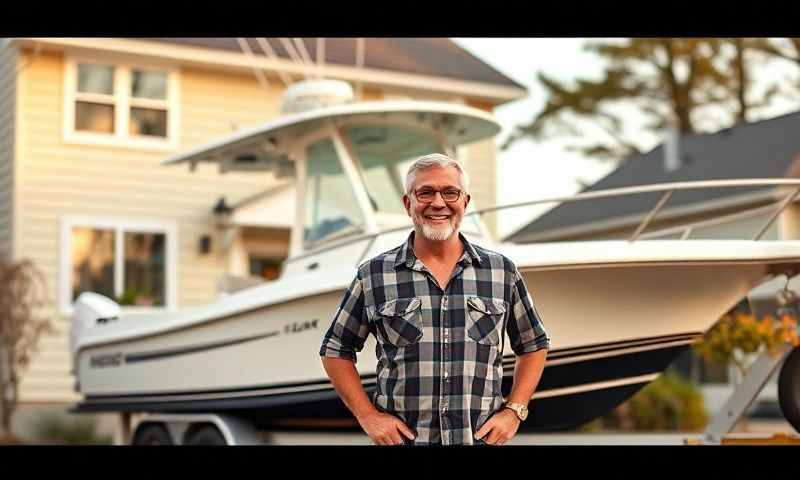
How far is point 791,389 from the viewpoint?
6.20 metres

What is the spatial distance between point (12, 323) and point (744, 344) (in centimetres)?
867

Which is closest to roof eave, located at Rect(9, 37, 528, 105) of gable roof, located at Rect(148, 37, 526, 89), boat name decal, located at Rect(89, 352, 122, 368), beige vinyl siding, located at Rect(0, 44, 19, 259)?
gable roof, located at Rect(148, 37, 526, 89)

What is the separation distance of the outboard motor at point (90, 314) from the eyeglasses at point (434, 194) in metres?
6.06

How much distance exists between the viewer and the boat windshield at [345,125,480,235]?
7.93 m

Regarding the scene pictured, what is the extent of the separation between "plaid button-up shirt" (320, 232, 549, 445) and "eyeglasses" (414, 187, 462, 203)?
160 millimetres

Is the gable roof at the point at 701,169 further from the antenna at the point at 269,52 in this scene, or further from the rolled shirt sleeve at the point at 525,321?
the rolled shirt sleeve at the point at 525,321

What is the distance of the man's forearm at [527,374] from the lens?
140 inches

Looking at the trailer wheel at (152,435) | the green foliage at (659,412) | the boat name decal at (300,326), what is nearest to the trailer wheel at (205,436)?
the trailer wheel at (152,435)

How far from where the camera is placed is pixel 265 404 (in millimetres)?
7395

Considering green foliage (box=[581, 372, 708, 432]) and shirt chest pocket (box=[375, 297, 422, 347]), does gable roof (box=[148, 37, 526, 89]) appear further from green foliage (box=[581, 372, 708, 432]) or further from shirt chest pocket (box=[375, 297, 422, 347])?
shirt chest pocket (box=[375, 297, 422, 347])

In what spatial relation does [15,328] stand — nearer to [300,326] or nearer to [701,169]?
[300,326]

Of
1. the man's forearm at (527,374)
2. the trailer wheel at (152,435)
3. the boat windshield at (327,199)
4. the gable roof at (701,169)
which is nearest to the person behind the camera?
the man's forearm at (527,374)
